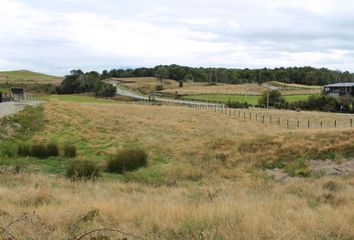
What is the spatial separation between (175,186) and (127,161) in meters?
6.08

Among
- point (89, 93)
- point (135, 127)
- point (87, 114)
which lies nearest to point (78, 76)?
point (89, 93)

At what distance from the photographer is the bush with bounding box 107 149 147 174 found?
21672 millimetres

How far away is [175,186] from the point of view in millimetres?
A: 16844

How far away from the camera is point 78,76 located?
14725 centimetres

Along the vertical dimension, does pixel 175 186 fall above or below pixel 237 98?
above

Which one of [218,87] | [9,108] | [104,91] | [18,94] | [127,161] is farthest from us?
[218,87]

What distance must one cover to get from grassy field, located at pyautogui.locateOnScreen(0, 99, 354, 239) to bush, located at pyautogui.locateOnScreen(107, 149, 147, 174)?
0.58 m

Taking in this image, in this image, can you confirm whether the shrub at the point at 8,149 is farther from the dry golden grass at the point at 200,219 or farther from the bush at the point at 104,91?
the bush at the point at 104,91

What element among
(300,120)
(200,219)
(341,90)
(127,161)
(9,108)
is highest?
(200,219)

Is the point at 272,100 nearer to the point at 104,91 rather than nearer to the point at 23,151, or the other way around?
the point at 104,91

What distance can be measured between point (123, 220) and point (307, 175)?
14658 millimetres

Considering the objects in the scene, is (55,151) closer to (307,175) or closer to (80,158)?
(80,158)

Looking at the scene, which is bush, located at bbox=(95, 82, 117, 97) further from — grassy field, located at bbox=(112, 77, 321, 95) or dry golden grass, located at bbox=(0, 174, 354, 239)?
dry golden grass, located at bbox=(0, 174, 354, 239)

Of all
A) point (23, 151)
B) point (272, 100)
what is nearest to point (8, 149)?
point (23, 151)
